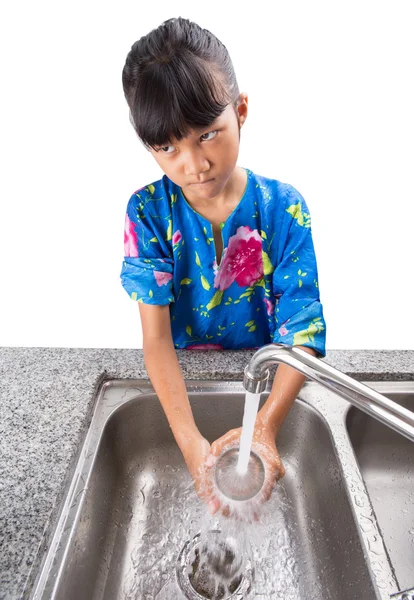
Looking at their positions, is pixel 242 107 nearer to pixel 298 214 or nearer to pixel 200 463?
pixel 298 214

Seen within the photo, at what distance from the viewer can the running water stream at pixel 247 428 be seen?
0.62 metres

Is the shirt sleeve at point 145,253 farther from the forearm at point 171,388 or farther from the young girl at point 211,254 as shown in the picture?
the forearm at point 171,388

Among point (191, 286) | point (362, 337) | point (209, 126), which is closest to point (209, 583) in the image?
point (191, 286)

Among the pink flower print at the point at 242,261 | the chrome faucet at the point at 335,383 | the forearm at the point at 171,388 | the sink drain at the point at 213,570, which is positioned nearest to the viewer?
the chrome faucet at the point at 335,383

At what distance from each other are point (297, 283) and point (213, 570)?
57cm

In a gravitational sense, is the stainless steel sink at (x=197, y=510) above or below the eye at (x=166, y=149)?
below

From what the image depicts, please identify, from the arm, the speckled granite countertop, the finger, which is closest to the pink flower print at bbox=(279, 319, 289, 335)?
the speckled granite countertop

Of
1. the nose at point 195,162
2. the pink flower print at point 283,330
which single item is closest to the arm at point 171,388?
the pink flower print at point 283,330

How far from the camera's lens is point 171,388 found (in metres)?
0.88

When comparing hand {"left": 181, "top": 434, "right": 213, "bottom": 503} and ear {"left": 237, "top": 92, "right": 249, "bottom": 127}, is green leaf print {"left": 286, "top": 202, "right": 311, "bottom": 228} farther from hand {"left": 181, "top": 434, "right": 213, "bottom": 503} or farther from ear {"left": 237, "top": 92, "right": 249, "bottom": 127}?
hand {"left": 181, "top": 434, "right": 213, "bottom": 503}

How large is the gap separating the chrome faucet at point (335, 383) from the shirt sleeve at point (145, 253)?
413mm

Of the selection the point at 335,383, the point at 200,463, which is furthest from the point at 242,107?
the point at 200,463

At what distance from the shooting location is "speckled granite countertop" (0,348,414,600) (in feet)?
2.02

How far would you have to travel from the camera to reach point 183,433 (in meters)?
0.85
